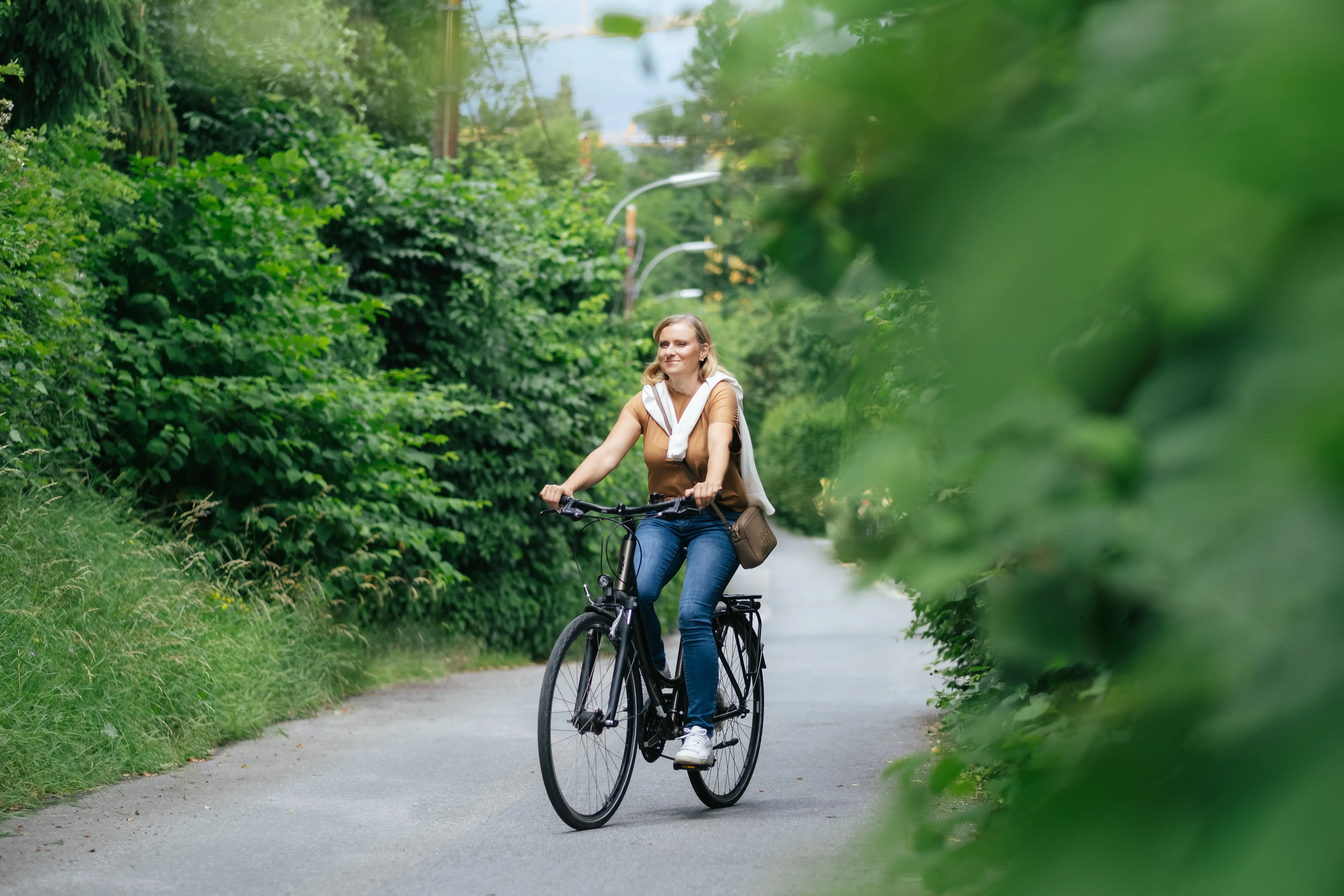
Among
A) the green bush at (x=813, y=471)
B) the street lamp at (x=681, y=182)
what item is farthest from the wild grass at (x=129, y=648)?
the green bush at (x=813, y=471)

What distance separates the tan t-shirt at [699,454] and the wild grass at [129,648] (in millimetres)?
2692

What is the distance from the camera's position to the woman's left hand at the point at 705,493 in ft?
16.3

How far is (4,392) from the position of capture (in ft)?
23.0

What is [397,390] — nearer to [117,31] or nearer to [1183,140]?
[117,31]

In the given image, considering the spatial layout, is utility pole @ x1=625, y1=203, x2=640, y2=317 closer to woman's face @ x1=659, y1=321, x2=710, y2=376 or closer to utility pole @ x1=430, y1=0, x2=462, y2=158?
utility pole @ x1=430, y1=0, x2=462, y2=158

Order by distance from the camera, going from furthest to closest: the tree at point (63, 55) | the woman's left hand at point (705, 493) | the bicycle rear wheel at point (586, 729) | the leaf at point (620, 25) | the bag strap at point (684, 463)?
the tree at point (63, 55)
the bag strap at point (684, 463)
the woman's left hand at point (705, 493)
the bicycle rear wheel at point (586, 729)
the leaf at point (620, 25)

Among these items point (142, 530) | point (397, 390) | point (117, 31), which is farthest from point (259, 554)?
point (117, 31)

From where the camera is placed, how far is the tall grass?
18.7 feet

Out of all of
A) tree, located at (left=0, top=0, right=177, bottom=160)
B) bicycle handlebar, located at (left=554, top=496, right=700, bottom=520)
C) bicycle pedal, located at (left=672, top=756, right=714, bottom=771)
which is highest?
tree, located at (left=0, top=0, right=177, bottom=160)

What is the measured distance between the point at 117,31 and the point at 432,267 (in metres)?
4.13

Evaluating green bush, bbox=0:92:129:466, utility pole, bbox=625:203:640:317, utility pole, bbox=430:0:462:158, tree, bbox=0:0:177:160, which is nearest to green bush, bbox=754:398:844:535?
green bush, bbox=0:92:129:466

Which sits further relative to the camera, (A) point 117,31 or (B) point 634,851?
(A) point 117,31

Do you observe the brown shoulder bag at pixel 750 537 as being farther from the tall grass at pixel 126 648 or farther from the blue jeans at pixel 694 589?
the tall grass at pixel 126 648

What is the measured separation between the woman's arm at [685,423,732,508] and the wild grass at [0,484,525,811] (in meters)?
2.83
